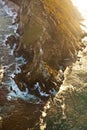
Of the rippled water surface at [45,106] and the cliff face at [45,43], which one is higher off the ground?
the cliff face at [45,43]

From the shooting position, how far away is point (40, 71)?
110 ft

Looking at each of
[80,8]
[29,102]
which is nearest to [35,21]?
[29,102]

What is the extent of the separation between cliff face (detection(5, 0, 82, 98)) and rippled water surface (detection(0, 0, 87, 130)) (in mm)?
1272

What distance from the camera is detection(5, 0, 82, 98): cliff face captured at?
33831 mm

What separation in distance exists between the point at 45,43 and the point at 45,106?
8.57 m

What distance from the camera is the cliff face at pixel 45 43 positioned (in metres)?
33.8

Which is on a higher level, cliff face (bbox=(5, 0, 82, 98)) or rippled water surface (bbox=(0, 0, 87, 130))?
cliff face (bbox=(5, 0, 82, 98))

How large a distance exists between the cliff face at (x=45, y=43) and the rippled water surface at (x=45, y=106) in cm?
127

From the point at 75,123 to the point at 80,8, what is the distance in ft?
103

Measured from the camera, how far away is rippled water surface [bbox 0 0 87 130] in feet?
93.9

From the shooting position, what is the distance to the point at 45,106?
102 feet

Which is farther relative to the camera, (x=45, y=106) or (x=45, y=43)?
(x=45, y=43)

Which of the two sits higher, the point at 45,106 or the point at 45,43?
the point at 45,43

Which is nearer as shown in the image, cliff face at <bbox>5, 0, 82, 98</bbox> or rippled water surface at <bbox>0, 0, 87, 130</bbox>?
rippled water surface at <bbox>0, 0, 87, 130</bbox>
